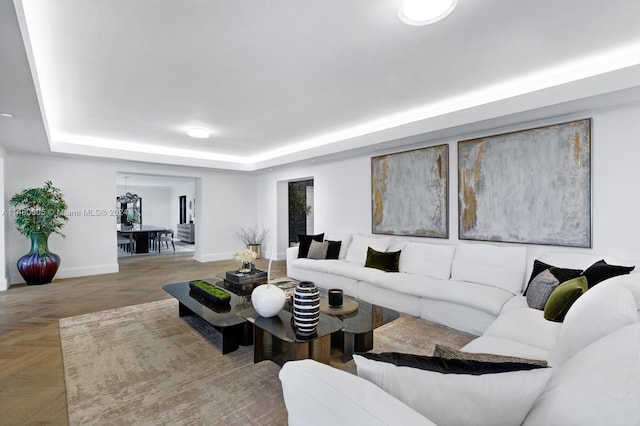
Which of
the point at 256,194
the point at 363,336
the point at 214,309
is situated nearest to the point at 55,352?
the point at 214,309

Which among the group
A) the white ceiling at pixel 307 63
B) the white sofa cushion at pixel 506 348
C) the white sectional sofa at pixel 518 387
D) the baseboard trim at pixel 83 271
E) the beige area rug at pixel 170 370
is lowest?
the beige area rug at pixel 170 370

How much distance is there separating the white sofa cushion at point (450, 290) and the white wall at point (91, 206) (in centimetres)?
523

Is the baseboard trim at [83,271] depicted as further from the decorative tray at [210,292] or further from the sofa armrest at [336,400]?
the sofa armrest at [336,400]

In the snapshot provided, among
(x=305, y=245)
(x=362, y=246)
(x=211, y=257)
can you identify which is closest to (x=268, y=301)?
(x=362, y=246)

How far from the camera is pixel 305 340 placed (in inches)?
85.7

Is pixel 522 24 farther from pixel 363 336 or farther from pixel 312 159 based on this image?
pixel 312 159

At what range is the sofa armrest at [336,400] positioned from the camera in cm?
75

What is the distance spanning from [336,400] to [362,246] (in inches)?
170

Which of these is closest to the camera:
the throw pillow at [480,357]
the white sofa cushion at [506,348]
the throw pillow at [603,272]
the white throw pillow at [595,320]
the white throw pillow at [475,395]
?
the white throw pillow at [475,395]

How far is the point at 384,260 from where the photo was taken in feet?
14.6

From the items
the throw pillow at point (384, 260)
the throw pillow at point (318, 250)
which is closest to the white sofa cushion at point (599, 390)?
the throw pillow at point (384, 260)

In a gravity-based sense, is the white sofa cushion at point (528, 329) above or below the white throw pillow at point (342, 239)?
below

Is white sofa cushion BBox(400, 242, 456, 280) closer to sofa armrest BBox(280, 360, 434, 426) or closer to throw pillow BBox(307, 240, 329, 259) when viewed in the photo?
throw pillow BBox(307, 240, 329, 259)

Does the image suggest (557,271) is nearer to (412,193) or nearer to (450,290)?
(450,290)
